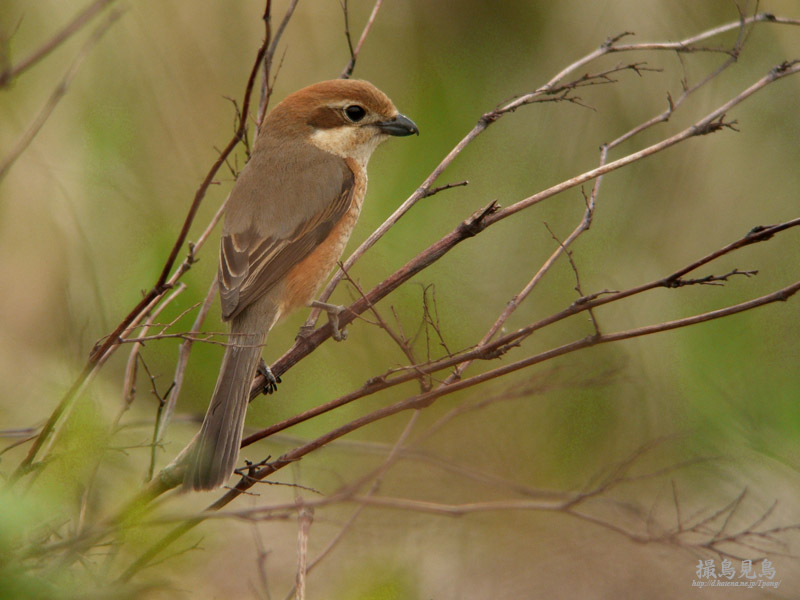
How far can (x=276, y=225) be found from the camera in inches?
119

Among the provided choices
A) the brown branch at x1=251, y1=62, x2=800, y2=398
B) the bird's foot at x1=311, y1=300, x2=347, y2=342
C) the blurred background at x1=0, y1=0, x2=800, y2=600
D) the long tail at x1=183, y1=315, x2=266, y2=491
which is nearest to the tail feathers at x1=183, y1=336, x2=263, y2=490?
the long tail at x1=183, y1=315, x2=266, y2=491

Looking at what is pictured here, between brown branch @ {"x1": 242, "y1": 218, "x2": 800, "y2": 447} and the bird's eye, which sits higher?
the bird's eye

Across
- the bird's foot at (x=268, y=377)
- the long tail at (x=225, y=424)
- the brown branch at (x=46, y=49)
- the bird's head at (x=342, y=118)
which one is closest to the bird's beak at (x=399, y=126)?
the bird's head at (x=342, y=118)

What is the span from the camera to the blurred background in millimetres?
3383

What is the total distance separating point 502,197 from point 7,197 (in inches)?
84.2

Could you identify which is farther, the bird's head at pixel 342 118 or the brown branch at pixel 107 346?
the bird's head at pixel 342 118

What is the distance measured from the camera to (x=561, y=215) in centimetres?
385

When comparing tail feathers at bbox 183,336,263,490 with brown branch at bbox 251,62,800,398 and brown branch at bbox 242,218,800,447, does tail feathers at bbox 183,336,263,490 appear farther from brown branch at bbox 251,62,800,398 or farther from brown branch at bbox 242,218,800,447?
brown branch at bbox 242,218,800,447

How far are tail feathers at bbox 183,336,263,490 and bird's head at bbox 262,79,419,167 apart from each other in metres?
1.03

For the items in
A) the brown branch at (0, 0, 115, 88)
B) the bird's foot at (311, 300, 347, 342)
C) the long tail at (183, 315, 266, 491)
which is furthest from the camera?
the bird's foot at (311, 300, 347, 342)

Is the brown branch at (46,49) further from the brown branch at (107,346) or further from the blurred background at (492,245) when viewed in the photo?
the blurred background at (492,245)

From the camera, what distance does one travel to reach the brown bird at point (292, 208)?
281 centimetres

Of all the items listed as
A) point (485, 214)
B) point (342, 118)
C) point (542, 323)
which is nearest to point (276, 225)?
point (342, 118)

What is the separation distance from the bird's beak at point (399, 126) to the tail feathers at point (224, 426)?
1.10 metres
